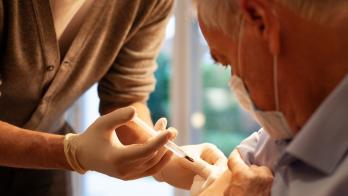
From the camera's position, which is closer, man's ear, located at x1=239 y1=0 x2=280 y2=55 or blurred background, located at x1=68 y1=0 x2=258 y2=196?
man's ear, located at x1=239 y1=0 x2=280 y2=55

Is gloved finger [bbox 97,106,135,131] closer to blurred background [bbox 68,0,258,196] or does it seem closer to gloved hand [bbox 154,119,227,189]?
gloved hand [bbox 154,119,227,189]

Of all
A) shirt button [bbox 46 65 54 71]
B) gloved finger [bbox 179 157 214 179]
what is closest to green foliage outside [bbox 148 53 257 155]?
shirt button [bbox 46 65 54 71]

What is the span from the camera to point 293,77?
827mm

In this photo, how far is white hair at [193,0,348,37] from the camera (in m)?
0.77

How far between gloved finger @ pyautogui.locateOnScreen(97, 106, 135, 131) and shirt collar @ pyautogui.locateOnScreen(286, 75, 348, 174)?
367 millimetres

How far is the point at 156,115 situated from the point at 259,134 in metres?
1.81

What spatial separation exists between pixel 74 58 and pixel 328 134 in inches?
29.5

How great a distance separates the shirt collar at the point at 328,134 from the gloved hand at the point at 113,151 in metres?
0.33

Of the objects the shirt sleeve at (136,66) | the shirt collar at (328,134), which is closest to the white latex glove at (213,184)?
the shirt collar at (328,134)

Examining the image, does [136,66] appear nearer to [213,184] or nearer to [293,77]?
[213,184]

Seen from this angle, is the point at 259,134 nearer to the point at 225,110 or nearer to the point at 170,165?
the point at 170,165

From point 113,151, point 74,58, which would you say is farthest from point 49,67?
point 113,151

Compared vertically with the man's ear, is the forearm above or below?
below

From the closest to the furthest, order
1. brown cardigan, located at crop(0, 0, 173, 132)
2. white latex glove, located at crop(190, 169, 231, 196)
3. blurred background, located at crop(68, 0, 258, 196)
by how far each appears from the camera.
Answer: white latex glove, located at crop(190, 169, 231, 196) < brown cardigan, located at crop(0, 0, 173, 132) < blurred background, located at crop(68, 0, 258, 196)
